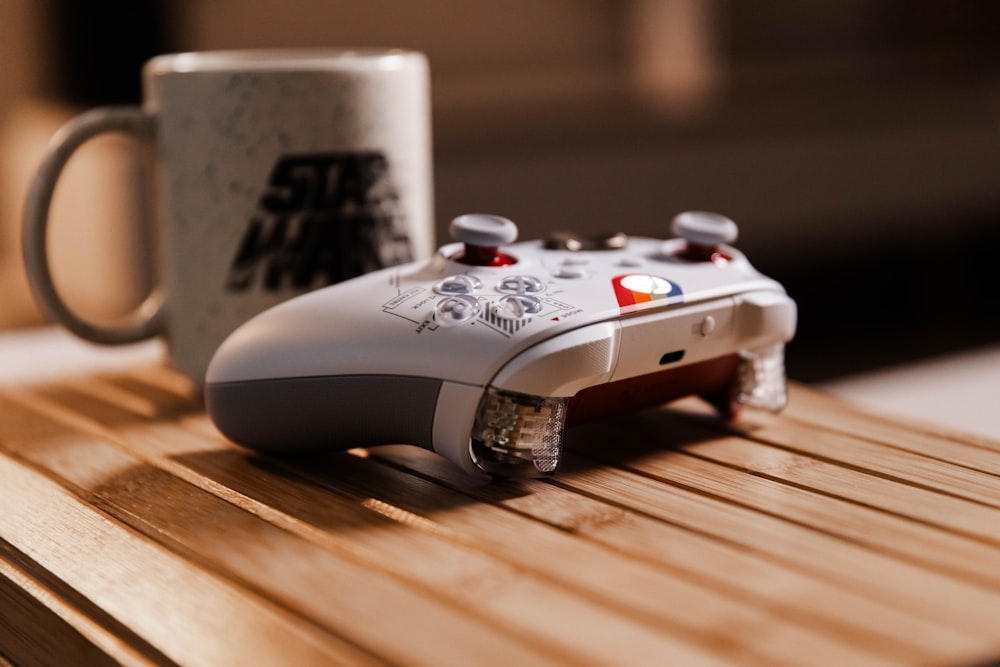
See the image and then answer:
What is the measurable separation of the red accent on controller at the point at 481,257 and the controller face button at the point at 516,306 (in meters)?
0.04

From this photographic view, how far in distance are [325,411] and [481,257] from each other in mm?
81

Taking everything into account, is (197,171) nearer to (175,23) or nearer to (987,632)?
(987,632)

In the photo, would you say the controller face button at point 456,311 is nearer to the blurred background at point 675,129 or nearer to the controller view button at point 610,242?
the controller view button at point 610,242

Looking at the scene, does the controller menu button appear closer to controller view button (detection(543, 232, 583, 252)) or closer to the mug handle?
controller view button (detection(543, 232, 583, 252))

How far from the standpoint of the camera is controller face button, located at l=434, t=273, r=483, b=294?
1.32 feet

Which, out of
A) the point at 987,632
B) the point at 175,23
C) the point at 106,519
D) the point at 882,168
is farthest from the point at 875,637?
the point at 882,168

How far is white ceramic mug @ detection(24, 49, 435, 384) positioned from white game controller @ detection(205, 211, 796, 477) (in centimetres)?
8

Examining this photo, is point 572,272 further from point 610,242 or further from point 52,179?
point 52,179

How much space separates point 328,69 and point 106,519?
8.7 inches

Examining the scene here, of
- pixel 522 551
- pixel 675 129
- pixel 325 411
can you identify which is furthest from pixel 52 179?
pixel 675 129

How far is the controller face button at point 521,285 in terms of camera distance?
40 centimetres


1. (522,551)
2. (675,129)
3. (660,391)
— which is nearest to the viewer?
(522,551)

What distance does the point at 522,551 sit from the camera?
341 millimetres

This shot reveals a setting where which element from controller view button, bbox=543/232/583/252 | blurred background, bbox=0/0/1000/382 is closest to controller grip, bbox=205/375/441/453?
controller view button, bbox=543/232/583/252
